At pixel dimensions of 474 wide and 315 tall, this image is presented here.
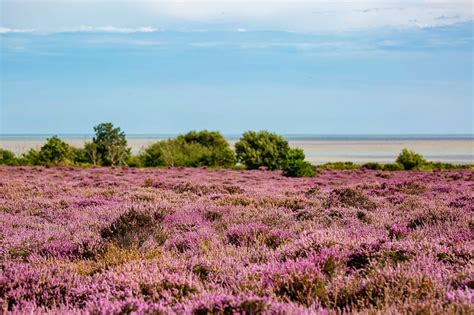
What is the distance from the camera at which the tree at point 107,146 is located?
56875 mm

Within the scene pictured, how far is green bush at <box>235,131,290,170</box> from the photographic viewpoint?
4947 cm

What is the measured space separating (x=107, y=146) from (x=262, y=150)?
687 inches

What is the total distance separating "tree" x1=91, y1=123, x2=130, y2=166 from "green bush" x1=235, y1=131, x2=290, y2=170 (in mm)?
13077

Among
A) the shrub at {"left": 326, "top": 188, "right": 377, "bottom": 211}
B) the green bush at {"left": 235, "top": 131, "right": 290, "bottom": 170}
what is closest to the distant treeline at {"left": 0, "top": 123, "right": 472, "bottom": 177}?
the green bush at {"left": 235, "top": 131, "right": 290, "bottom": 170}

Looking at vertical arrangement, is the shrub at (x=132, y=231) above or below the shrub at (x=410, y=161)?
above

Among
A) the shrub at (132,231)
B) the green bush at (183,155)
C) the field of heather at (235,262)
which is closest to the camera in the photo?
the field of heather at (235,262)

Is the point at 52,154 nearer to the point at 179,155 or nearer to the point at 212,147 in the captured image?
the point at 179,155

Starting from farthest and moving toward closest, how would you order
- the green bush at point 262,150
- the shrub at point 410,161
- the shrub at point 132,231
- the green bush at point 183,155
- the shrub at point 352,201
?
the green bush at point 183,155
the green bush at point 262,150
the shrub at point 410,161
the shrub at point 352,201
the shrub at point 132,231

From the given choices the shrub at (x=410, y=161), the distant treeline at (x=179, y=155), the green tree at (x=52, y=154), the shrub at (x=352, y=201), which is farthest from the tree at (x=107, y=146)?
the shrub at (x=352, y=201)

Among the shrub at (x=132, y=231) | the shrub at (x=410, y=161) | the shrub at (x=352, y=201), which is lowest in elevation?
the shrub at (x=410, y=161)

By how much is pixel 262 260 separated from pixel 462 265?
217cm

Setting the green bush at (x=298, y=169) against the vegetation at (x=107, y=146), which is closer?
the green bush at (x=298, y=169)

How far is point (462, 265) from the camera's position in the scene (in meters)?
5.75

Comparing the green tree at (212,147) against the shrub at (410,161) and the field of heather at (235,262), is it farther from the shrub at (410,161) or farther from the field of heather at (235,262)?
the field of heather at (235,262)
